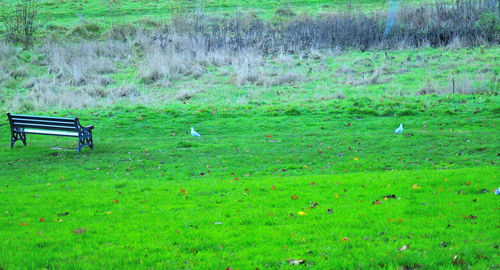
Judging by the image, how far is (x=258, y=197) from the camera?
27.4ft

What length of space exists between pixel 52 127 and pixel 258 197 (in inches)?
345

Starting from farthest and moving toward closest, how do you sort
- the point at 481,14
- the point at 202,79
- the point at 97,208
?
the point at 481,14 → the point at 202,79 → the point at 97,208

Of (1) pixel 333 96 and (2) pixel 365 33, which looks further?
(2) pixel 365 33

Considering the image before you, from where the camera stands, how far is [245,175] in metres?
11.2

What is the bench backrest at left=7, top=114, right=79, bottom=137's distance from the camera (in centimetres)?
1368

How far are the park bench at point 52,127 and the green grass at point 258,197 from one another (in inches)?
24.5

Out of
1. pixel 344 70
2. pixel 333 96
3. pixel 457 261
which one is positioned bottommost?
pixel 333 96

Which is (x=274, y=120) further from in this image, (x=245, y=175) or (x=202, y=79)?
(x=202, y=79)

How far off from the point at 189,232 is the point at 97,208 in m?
2.45

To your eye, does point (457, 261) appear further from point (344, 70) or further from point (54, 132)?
point (344, 70)

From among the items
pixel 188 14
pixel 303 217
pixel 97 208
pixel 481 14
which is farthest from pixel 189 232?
pixel 188 14

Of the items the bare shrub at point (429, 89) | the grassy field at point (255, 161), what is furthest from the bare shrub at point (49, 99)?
the bare shrub at point (429, 89)

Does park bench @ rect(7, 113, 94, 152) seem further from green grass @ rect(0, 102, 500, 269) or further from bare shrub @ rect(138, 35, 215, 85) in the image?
bare shrub @ rect(138, 35, 215, 85)

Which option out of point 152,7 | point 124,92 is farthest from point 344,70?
point 152,7
